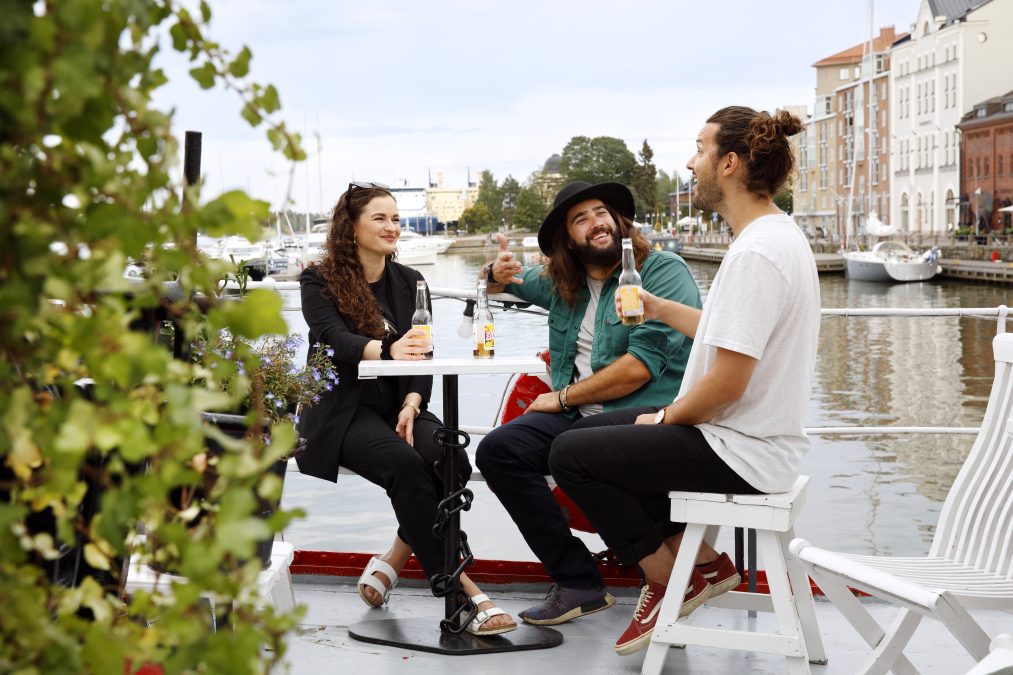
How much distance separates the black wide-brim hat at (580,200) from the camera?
12.3 ft

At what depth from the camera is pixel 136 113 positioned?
0.85 m

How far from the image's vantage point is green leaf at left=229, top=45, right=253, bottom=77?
0.92 meters

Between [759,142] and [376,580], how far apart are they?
5.67 feet

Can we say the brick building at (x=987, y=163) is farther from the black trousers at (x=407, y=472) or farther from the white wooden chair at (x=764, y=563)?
the white wooden chair at (x=764, y=563)

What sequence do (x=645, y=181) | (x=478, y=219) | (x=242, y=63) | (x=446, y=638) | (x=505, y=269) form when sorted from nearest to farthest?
1. (x=242, y=63)
2. (x=446, y=638)
3. (x=505, y=269)
4. (x=645, y=181)
5. (x=478, y=219)

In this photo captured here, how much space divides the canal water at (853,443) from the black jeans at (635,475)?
0.21ft

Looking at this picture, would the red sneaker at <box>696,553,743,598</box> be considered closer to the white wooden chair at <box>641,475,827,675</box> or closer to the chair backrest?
the white wooden chair at <box>641,475,827,675</box>

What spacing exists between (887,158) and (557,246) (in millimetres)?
77447

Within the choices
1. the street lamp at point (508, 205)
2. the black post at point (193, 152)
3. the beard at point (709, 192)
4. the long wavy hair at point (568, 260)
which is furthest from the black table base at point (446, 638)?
the street lamp at point (508, 205)

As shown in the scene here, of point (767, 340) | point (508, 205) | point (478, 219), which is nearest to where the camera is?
point (767, 340)

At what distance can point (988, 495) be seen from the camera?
2.86 m

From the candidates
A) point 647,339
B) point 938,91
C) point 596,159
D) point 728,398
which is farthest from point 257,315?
point 596,159

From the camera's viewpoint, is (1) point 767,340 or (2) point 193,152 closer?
(1) point 767,340

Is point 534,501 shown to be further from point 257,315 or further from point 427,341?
point 257,315
